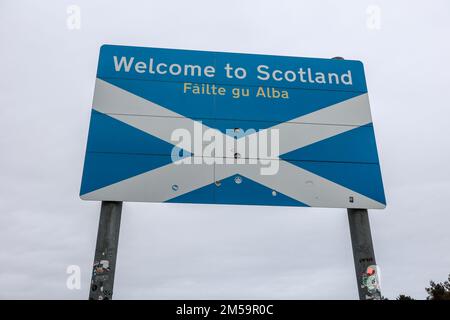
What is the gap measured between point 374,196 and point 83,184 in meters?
3.13

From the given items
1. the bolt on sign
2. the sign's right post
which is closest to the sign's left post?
the bolt on sign

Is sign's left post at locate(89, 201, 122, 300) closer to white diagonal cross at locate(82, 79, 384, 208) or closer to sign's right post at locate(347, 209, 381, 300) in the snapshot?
white diagonal cross at locate(82, 79, 384, 208)

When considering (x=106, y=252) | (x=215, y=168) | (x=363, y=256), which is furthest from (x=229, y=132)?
(x=363, y=256)

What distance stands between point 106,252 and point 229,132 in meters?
1.80

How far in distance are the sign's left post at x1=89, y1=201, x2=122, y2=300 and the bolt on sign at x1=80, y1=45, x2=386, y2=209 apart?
0.47 feet

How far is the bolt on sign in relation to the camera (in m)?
3.50

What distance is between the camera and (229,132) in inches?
148

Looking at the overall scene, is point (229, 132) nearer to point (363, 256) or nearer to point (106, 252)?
point (106, 252)

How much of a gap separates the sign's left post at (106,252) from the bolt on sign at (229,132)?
143 mm
